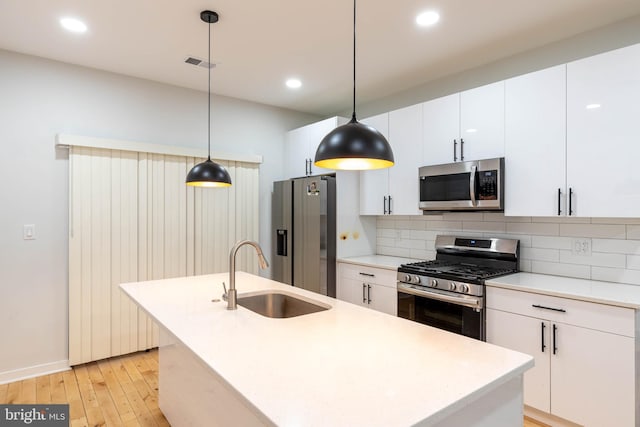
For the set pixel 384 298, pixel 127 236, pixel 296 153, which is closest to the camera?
pixel 384 298

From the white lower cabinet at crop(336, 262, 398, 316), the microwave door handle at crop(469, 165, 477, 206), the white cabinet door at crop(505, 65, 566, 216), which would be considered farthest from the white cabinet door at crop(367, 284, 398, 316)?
the white cabinet door at crop(505, 65, 566, 216)

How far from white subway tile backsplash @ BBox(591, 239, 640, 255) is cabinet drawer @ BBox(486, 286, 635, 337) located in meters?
0.62

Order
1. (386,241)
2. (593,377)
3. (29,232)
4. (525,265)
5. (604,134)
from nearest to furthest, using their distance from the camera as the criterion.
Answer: (593,377), (604,134), (525,265), (29,232), (386,241)

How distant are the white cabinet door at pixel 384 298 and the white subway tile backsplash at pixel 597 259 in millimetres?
1285

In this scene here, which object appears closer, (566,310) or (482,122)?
(566,310)

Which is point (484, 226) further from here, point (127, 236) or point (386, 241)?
point (127, 236)

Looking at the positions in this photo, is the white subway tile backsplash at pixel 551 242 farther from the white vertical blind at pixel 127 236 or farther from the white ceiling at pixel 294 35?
the white vertical blind at pixel 127 236

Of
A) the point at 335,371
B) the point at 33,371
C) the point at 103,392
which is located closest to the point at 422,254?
the point at 335,371

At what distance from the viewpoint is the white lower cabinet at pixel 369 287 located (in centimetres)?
324

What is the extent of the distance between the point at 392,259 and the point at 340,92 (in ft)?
6.05

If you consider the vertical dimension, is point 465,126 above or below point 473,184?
above

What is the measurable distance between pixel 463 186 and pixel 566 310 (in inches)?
44.5

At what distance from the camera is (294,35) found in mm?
2678

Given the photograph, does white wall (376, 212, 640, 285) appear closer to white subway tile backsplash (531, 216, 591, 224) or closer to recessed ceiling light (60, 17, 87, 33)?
white subway tile backsplash (531, 216, 591, 224)
